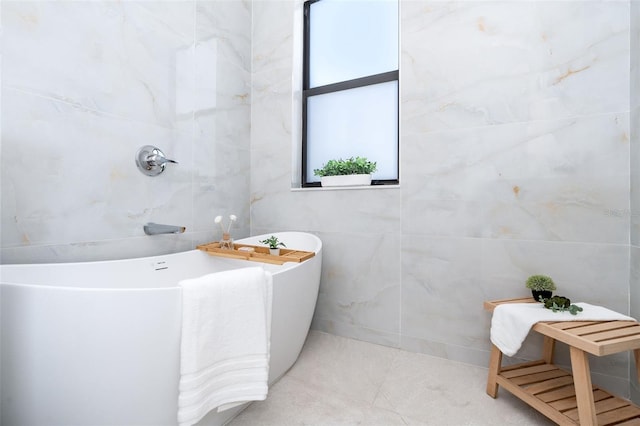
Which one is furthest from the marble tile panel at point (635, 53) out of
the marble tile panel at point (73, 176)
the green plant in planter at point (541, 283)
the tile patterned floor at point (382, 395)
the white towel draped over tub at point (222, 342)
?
the marble tile panel at point (73, 176)

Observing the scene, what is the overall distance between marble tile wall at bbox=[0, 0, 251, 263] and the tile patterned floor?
1.05m

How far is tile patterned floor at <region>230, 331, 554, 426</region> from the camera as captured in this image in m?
1.14

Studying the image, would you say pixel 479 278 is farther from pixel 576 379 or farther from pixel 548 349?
pixel 576 379

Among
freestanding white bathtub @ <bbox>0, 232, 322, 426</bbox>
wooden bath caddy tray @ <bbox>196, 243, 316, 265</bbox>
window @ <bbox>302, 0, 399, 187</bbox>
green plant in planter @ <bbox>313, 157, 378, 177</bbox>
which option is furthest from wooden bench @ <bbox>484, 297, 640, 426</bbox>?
freestanding white bathtub @ <bbox>0, 232, 322, 426</bbox>

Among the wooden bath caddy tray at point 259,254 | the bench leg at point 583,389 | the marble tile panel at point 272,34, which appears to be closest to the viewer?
the bench leg at point 583,389

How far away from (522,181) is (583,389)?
895mm

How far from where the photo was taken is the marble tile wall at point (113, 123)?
1.15 metres

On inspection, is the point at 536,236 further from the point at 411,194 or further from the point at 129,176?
the point at 129,176

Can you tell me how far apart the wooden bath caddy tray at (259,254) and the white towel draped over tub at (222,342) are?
1.54 ft

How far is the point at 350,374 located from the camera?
145 centimetres

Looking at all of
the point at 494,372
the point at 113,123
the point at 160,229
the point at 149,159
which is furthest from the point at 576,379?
the point at 113,123

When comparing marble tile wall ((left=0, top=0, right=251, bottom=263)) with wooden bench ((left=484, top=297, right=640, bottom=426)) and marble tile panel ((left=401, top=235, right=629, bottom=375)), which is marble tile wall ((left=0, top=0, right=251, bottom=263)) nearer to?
marble tile panel ((left=401, top=235, right=629, bottom=375))

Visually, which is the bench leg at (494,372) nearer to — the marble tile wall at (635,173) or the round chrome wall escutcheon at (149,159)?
the marble tile wall at (635,173)

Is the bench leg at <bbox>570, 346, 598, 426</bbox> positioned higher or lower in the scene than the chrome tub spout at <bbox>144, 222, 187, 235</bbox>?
lower
